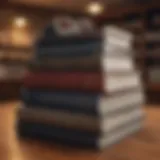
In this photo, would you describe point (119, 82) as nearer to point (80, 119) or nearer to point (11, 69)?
point (80, 119)

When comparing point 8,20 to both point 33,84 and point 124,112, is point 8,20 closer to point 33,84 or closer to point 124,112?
point 33,84

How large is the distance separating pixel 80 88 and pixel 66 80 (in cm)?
3

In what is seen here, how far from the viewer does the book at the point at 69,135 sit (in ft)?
1.82

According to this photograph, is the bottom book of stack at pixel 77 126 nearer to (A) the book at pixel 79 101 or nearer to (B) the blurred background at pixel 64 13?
(A) the book at pixel 79 101

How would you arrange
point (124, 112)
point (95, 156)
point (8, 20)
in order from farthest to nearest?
point (8, 20) → point (124, 112) → point (95, 156)

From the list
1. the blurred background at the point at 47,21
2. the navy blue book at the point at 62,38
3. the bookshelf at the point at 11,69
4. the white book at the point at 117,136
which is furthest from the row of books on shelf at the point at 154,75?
the navy blue book at the point at 62,38

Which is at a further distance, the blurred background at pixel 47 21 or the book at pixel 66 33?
the blurred background at pixel 47 21

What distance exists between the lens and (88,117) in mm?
558

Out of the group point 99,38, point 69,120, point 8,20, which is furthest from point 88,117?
point 8,20

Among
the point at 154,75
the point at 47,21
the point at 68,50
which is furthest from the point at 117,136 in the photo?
the point at 47,21

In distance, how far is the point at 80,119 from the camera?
A: 0.56 metres

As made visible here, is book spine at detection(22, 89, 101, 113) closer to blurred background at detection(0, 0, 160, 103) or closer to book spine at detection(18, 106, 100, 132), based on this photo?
book spine at detection(18, 106, 100, 132)

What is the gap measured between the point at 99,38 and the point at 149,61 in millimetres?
972

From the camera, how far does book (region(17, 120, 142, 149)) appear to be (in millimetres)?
555
